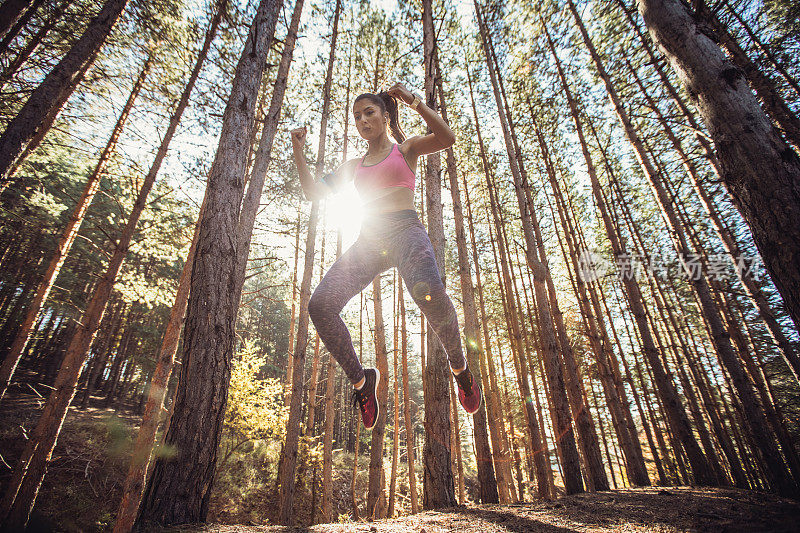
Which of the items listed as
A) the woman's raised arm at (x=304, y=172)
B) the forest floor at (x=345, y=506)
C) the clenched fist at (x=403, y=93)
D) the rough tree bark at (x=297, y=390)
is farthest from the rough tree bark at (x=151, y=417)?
the clenched fist at (x=403, y=93)

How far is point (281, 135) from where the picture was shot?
31.1 ft

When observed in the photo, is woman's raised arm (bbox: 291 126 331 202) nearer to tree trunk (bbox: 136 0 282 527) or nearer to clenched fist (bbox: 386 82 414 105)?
tree trunk (bbox: 136 0 282 527)

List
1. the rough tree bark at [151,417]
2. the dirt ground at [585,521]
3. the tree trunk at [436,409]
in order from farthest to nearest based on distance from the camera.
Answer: the rough tree bark at [151,417] < the tree trunk at [436,409] < the dirt ground at [585,521]

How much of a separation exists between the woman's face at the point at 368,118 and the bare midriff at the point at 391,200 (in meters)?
0.54

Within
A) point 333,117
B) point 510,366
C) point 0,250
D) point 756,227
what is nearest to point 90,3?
point 333,117

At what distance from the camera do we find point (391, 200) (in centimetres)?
220

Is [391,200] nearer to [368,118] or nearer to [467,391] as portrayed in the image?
[368,118]

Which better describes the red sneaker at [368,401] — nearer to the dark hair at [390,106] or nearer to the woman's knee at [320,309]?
the woman's knee at [320,309]

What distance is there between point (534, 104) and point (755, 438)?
8780 millimetres

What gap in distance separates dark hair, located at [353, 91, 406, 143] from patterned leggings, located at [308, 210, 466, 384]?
950mm

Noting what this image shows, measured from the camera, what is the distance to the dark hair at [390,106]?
240 cm

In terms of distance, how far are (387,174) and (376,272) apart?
0.72 m

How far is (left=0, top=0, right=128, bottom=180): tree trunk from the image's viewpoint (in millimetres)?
3771

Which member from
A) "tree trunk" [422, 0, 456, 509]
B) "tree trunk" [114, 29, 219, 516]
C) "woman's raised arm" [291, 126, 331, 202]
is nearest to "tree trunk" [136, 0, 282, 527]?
"woman's raised arm" [291, 126, 331, 202]
